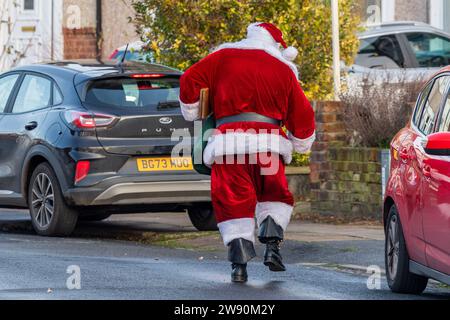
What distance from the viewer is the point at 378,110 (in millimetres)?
15273

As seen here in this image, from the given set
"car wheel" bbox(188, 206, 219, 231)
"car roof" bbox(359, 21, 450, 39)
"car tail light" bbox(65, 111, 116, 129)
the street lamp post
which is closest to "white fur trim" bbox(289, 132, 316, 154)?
"car tail light" bbox(65, 111, 116, 129)

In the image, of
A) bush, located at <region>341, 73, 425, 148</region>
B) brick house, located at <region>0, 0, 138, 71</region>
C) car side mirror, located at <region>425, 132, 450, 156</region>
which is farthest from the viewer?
brick house, located at <region>0, 0, 138, 71</region>

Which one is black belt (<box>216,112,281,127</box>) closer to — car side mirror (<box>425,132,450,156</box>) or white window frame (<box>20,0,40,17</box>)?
car side mirror (<box>425,132,450,156</box>)

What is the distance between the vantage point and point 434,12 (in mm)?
24984

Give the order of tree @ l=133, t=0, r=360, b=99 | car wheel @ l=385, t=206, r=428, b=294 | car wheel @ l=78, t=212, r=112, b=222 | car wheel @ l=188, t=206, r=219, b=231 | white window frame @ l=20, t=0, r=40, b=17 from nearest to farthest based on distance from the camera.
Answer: car wheel @ l=385, t=206, r=428, b=294 → car wheel @ l=188, t=206, r=219, b=231 → car wheel @ l=78, t=212, r=112, b=222 → tree @ l=133, t=0, r=360, b=99 → white window frame @ l=20, t=0, r=40, b=17

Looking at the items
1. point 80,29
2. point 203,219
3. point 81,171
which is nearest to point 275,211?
point 81,171

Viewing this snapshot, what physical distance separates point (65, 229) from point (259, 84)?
3.70 meters

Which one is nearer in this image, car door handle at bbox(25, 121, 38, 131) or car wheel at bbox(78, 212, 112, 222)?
car door handle at bbox(25, 121, 38, 131)

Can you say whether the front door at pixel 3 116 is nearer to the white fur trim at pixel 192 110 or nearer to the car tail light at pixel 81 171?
the car tail light at pixel 81 171

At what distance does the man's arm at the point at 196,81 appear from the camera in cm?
→ 991

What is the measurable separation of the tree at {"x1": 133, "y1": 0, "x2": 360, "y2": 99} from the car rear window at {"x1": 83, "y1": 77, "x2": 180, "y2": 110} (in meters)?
3.51

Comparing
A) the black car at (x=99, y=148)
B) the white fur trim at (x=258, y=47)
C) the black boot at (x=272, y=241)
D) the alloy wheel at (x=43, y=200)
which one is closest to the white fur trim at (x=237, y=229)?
the black boot at (x=272, y=241)

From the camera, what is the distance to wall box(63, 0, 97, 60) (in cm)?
2808

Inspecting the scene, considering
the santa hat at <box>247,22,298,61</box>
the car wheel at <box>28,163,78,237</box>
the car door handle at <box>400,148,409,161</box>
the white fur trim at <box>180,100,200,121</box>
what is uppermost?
the santa hat at <box>247,22,298,61</box>
